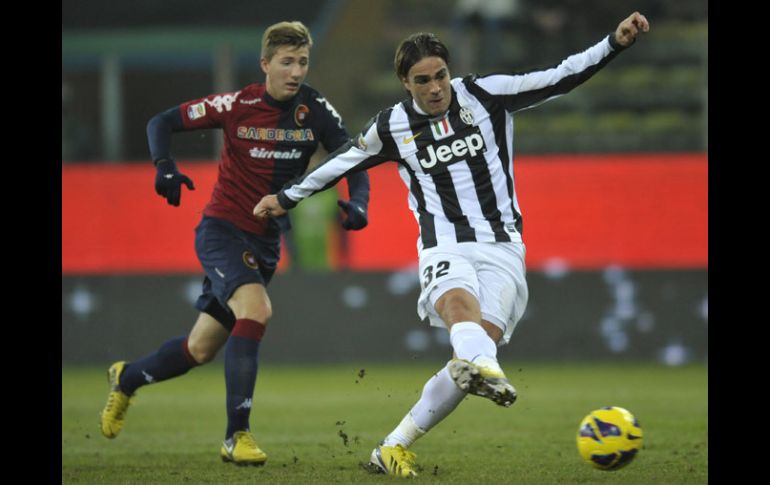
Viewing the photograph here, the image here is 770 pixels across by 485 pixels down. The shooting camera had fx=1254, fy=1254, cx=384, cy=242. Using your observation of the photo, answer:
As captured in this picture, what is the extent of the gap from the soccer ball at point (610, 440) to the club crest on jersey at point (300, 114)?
7.82ft

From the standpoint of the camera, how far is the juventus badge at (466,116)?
6.06 metres

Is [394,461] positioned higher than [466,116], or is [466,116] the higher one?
[466,116]

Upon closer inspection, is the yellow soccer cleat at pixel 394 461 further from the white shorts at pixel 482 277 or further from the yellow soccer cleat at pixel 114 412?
the yellow soccer cleat at pixel 114 412

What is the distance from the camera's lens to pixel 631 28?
230 inches

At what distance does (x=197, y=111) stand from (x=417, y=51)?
1609 millimetres

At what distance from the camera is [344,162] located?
241 inches

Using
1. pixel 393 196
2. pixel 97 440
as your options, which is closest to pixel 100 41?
pixel 393 196

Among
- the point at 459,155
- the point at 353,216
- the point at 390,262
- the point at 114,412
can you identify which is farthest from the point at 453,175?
the point at 390,262

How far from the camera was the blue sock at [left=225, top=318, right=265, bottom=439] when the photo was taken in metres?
6.36

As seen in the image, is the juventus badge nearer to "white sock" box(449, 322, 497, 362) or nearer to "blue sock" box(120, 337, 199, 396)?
"white sock" box(449, 322, 497, 362)

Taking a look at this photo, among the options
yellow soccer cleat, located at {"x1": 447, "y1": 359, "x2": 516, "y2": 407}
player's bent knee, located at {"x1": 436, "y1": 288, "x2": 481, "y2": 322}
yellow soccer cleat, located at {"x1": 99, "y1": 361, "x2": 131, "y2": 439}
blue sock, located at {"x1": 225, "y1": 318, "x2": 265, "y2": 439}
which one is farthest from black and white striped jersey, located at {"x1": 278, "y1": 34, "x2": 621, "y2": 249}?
yellow soccer cleat, located at {"x1": 99, "y1": 361, "x2": 131, "y2": 439}

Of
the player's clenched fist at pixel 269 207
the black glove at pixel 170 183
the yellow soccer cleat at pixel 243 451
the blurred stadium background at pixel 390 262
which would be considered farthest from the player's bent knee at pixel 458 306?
the blurred stadium background at pixel 390 262

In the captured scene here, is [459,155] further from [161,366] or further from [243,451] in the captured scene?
[161,366]

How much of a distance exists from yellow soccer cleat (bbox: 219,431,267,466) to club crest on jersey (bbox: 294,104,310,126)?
1.74 m
